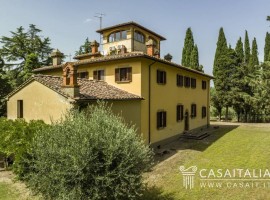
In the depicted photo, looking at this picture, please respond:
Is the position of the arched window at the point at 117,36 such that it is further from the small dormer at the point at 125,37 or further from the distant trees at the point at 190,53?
the distant trees at the point at 190,53

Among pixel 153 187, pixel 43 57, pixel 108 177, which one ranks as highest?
pixel 43 57

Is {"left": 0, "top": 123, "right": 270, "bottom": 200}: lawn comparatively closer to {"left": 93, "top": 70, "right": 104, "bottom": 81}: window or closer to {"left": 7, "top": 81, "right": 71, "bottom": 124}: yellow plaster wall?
{"left": 7, "top": 81, "right": 71, "bottom": 124}: yellow plaster wall

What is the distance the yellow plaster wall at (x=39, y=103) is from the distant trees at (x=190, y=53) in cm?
3624

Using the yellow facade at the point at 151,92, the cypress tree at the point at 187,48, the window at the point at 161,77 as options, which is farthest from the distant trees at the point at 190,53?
the window at the point at 161,77

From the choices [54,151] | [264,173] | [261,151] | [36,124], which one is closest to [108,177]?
[54,151]

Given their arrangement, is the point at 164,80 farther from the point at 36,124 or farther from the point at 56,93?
the point at 36,124

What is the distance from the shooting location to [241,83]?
3506 centimetres

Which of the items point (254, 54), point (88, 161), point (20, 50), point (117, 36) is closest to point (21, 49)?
point (20, 50)

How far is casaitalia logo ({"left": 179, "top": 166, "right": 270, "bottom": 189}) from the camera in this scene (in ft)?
37.9

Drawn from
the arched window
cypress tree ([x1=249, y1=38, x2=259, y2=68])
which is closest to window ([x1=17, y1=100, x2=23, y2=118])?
the arched window

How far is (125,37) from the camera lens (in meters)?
26.6

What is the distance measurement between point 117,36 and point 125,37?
4.14 feet

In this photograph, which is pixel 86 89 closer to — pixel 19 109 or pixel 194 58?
pixel 19 109

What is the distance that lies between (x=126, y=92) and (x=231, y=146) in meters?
10.0
